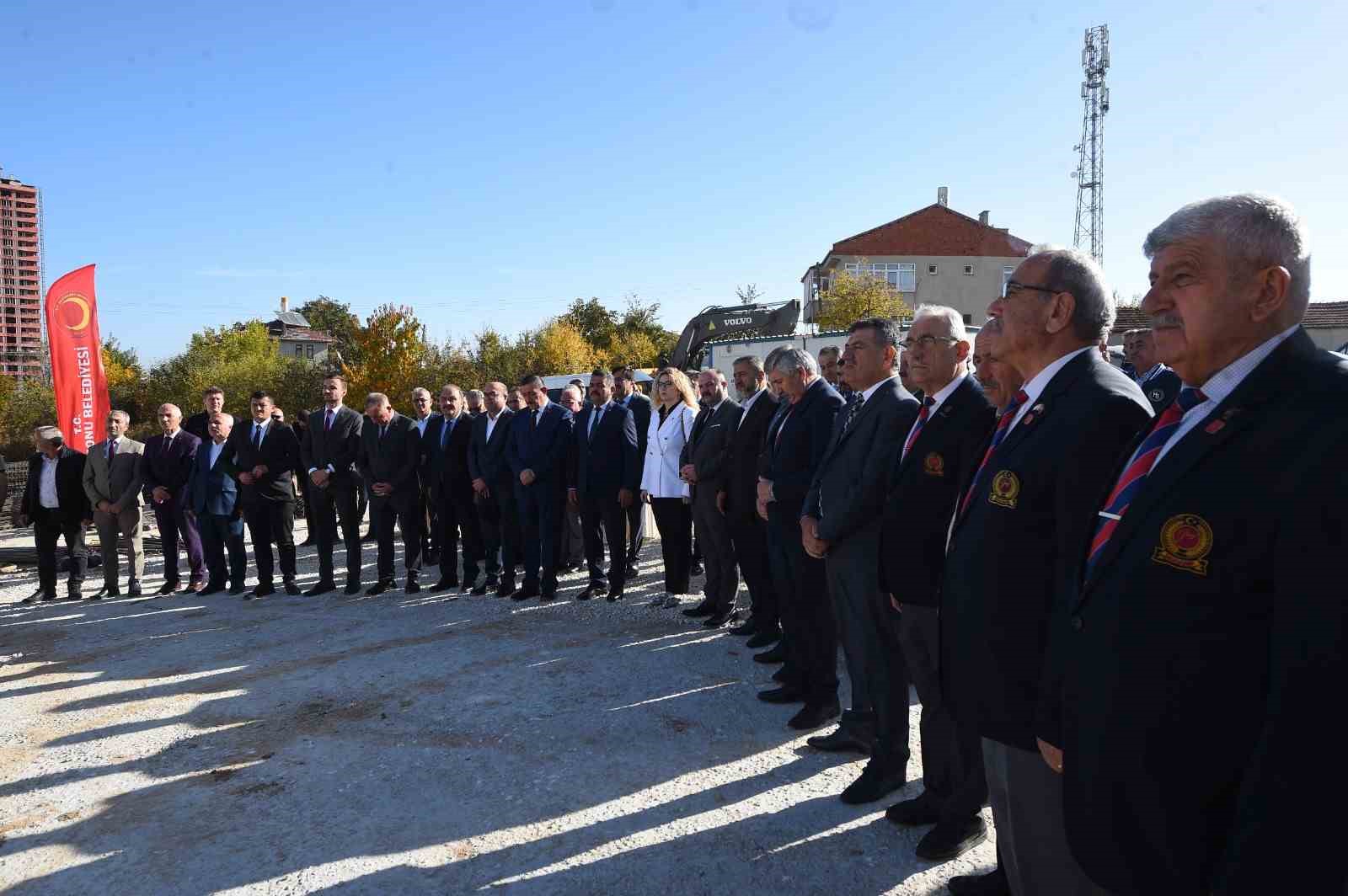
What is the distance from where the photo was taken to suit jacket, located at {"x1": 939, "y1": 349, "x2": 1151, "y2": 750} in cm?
212

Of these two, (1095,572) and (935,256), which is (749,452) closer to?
(1095,572)

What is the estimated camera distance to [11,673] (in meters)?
6.21

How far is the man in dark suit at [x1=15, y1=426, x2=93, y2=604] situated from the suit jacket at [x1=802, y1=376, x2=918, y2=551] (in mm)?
8881

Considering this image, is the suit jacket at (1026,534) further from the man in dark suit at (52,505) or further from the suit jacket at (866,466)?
the man in dark suit at (52,505)

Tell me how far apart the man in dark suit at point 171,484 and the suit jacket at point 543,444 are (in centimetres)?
388

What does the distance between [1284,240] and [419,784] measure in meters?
3.98

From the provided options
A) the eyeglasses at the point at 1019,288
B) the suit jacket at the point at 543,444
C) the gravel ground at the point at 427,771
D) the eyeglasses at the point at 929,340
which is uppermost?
the eyeglasses at the point at 1019,288

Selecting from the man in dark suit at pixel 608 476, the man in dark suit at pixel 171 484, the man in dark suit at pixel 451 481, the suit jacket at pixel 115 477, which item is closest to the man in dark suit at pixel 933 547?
the man in dark suit at pixel 608 476

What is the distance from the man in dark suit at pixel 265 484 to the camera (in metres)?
8.56

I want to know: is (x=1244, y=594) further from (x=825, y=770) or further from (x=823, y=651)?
(x=823, y=651)

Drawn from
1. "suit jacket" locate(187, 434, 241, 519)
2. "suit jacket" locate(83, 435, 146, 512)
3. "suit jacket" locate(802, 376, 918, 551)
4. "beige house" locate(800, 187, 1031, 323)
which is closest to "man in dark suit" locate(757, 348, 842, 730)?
"suit jacket" locate(802, 376, 918, 551)

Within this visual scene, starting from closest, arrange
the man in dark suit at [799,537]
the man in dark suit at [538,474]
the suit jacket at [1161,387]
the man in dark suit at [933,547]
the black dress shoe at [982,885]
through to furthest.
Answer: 1. the black dress shoe at [982,885]
2. the man in dark suit at [933,547]
3. the man in dark suit at [799,537]
4. the suit jacket at [1161,387]
5. the man in dark suit at [538,474]

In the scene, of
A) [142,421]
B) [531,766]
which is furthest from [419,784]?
[142,421]

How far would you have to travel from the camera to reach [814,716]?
4.58 m
